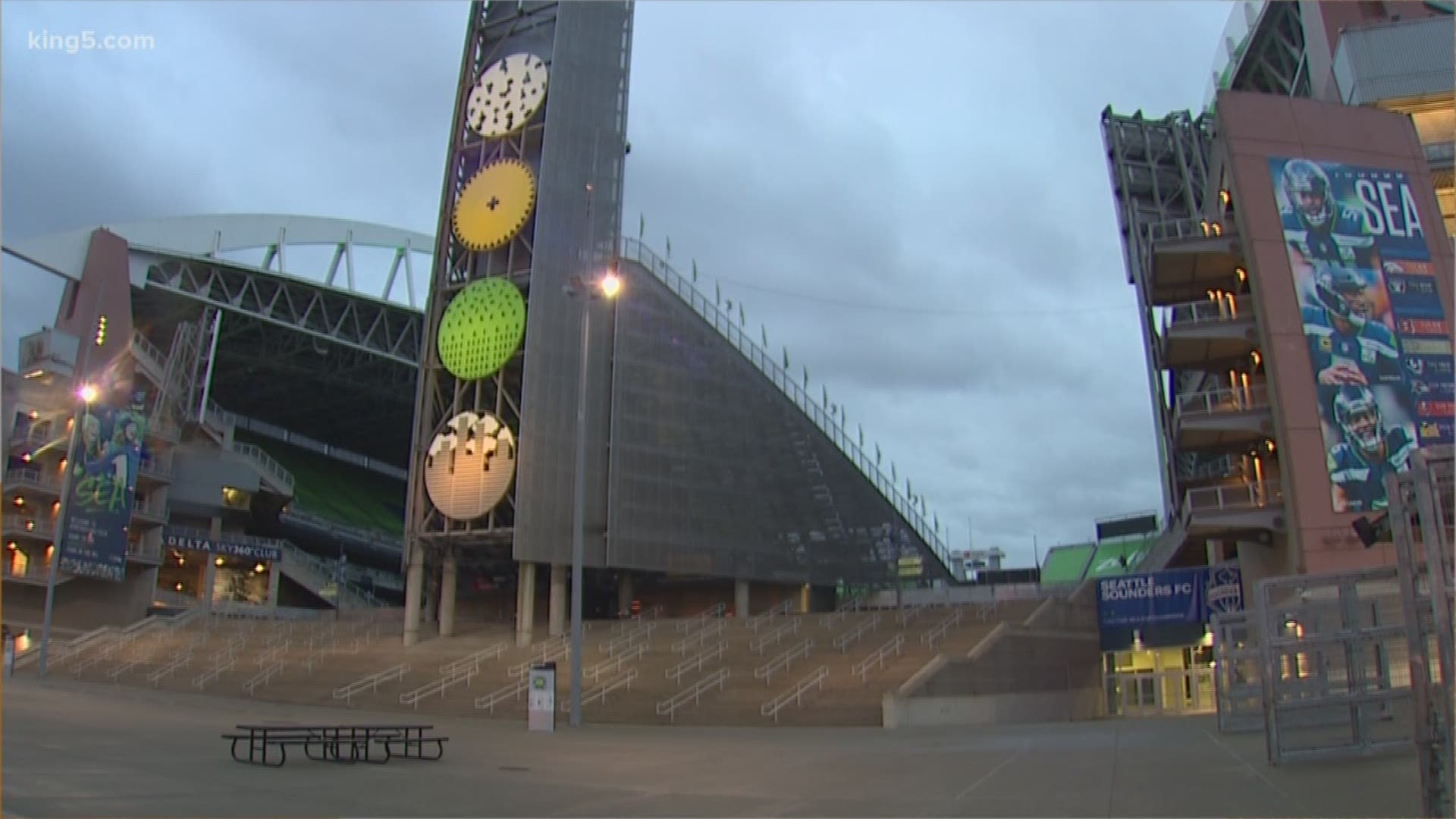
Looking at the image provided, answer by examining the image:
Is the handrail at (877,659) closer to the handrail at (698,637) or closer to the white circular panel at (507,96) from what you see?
the handrail at (698,637)

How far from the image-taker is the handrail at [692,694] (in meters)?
31.6

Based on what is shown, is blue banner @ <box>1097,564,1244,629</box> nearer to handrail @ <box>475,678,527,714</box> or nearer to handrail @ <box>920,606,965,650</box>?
handrail @ <box>920,606,965,650</box>

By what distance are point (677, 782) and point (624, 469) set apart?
3875 centimetres

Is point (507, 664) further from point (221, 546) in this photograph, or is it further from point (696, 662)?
point (221, 546)

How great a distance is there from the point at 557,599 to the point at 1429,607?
4471 centimetres

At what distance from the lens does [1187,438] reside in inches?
1608

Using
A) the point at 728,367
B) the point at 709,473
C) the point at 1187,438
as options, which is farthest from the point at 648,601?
the point at 1187,438

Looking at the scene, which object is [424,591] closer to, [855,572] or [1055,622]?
[855,572]

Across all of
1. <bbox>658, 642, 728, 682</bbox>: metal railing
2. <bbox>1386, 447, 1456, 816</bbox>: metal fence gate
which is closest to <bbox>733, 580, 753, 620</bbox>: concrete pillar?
<bbox>658, 642, 728, 682</bbox>: metal railing

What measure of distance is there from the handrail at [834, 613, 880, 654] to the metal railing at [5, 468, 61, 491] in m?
48.8

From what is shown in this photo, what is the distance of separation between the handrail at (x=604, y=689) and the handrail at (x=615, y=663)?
937 mm

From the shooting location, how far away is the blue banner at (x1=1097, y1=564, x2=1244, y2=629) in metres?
43.6

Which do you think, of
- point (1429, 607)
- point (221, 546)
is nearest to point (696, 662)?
point (1429, 607)

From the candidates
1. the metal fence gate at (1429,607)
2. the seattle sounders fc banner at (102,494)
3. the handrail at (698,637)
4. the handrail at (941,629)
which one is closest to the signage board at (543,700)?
the handrail at (698,637)
